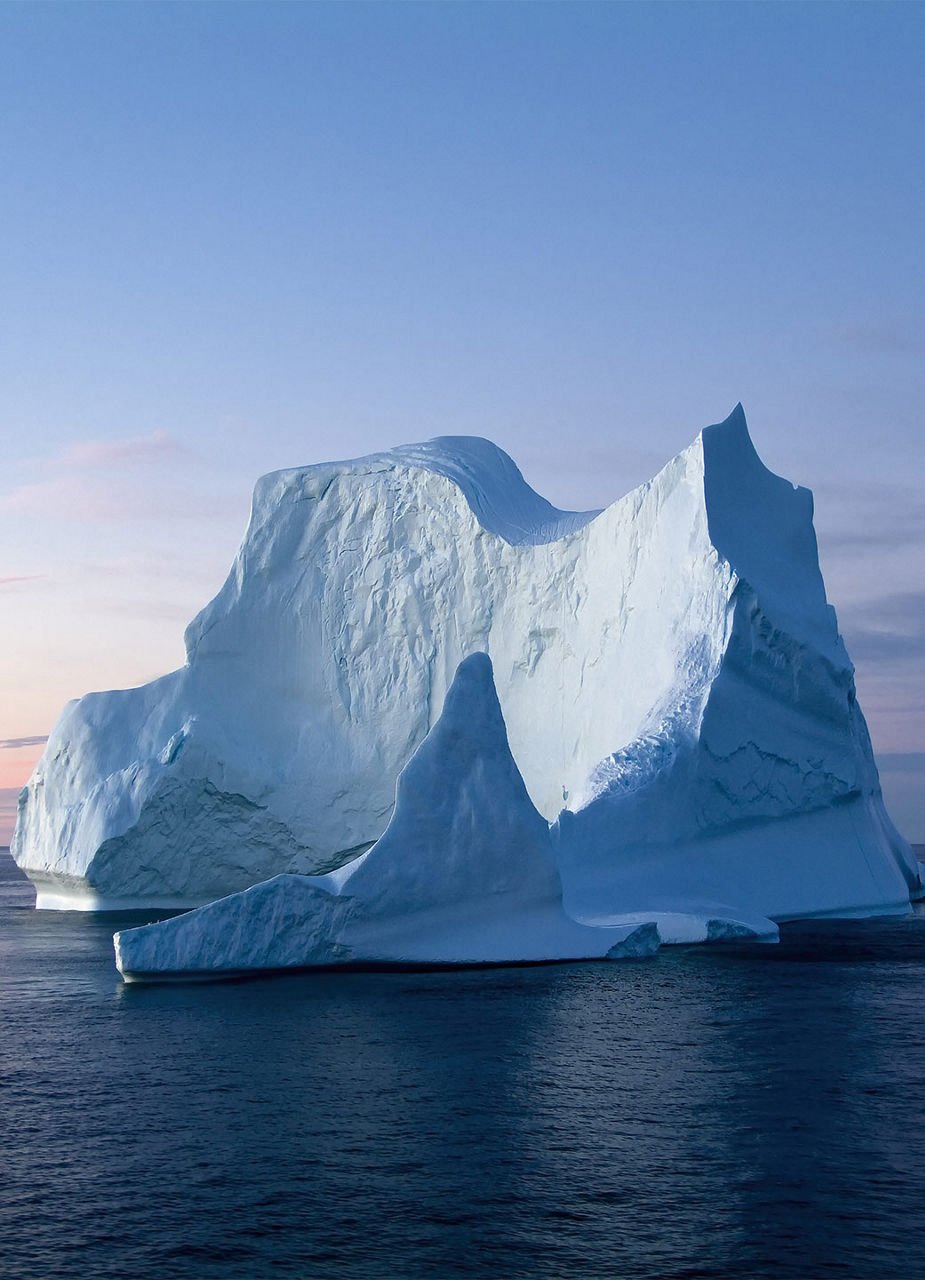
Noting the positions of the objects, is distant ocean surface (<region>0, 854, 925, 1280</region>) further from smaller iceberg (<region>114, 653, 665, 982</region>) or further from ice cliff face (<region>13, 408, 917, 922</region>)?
ice cliff face (<region>13, 408, 917, 922</region>)

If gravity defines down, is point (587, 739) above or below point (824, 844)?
above

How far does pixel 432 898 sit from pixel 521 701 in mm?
11090

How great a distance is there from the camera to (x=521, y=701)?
76.2 ft

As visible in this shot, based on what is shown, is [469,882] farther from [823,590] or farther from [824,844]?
[823,590]

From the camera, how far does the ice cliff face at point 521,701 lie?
17.1 meters

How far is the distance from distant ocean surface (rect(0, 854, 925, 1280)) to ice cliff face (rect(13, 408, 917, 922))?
5042 mm

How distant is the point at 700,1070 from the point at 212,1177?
11.0 ft

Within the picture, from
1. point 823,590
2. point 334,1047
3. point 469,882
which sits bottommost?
point 334,1047

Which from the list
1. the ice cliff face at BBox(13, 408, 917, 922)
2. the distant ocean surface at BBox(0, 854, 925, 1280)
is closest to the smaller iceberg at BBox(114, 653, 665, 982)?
the distant ocean surface at BBox(0, 854, 925, 1280)

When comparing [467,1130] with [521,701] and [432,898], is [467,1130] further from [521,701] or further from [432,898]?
[521,701]

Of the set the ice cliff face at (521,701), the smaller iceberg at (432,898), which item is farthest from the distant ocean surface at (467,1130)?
the ice cliff face at (521,701)

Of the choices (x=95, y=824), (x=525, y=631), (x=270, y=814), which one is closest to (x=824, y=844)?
(x=525, y=631)

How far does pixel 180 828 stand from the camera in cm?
2173

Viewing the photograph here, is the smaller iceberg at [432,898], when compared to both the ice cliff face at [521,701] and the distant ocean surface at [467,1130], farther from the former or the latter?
the ice cliff face at [521,701]
